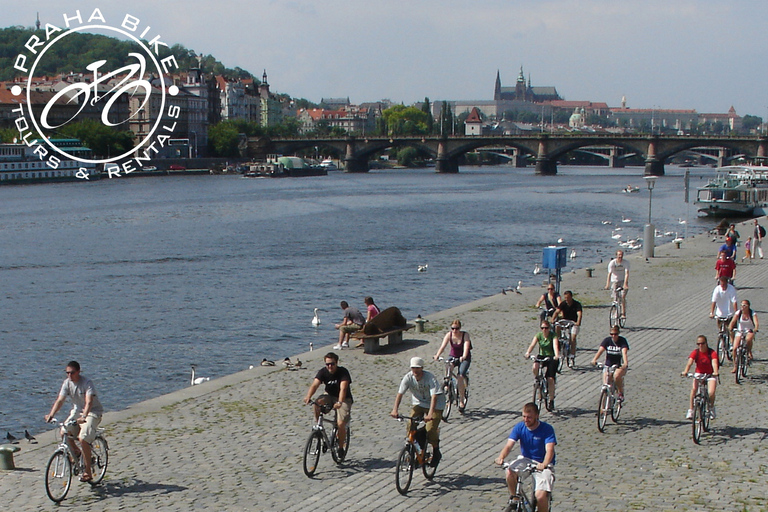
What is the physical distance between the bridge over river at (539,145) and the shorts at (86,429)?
108428 mm

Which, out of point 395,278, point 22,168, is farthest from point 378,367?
point 22,168

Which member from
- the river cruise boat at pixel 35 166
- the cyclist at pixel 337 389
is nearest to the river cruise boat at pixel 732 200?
the cyclist at pixel 337 389

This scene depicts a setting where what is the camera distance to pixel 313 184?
118625mm

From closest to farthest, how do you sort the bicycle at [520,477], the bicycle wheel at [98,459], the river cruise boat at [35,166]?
1. the bicycle at [520,477]
2. the bicycle wheel at [98,459]
3. the river cruise boat at [35,166]

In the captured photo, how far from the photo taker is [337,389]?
1134 cm

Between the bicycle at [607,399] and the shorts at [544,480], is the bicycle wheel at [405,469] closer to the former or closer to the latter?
the shorts at [544,480]

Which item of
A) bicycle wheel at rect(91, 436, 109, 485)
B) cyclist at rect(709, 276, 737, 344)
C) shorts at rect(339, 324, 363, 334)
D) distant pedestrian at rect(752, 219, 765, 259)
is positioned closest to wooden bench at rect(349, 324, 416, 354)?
shorts at rect(339, 324, 363, 334)

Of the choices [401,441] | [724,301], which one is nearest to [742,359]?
[724,301]

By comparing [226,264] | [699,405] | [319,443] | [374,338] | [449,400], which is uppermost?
[699,405]

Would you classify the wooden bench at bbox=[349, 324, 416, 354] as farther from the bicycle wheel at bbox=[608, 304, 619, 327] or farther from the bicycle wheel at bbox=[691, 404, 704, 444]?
the bicycle wheel at bbox=[691, 404, 704, 444]

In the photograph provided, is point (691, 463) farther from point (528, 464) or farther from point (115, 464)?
point (115, 464)

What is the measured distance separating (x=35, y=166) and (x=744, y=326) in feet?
346

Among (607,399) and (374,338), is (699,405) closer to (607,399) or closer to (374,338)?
(607,399)

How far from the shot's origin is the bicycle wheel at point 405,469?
34.0 feet
